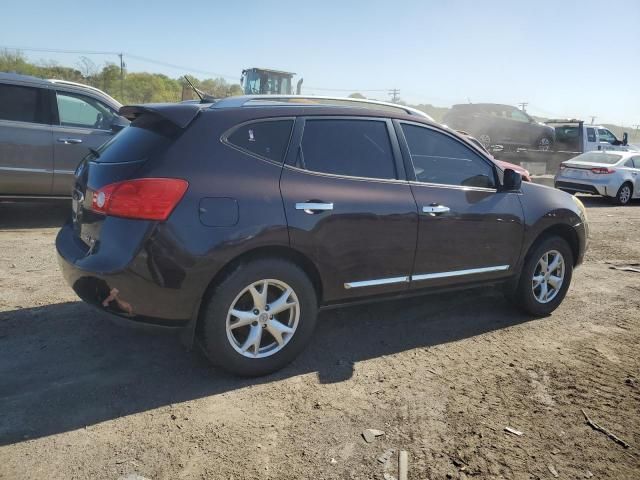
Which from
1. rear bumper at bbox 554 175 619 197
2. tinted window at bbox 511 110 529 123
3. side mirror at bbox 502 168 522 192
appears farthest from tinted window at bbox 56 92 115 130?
tinted window at bbox 511 110 529 123

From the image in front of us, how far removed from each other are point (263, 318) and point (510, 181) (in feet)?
8.10

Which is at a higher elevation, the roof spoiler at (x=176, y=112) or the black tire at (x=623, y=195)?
the roof spoiler at (x=176, y=112)

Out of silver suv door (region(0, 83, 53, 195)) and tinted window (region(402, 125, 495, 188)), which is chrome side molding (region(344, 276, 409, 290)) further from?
silver suv door (region(0, 83, 53, 195))

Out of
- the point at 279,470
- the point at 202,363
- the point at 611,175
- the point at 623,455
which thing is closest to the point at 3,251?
the point at 202,363

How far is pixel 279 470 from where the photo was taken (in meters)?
2.54

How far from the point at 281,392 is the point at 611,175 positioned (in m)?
13.0

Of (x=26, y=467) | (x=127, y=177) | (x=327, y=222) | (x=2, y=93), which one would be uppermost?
(x=2, y=93)

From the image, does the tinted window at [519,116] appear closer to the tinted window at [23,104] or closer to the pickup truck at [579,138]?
the pickup truck at [579,138]

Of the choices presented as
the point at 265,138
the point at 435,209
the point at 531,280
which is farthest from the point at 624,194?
the point at 265,138

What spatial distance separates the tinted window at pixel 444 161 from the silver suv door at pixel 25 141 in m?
5.25

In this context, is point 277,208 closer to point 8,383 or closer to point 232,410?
point 232,410

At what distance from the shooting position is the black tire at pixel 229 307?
122 inches

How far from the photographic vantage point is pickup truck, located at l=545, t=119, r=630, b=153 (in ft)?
63.5

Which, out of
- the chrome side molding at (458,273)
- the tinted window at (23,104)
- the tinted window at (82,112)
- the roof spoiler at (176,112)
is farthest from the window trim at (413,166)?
the tinted window at (23,104)
